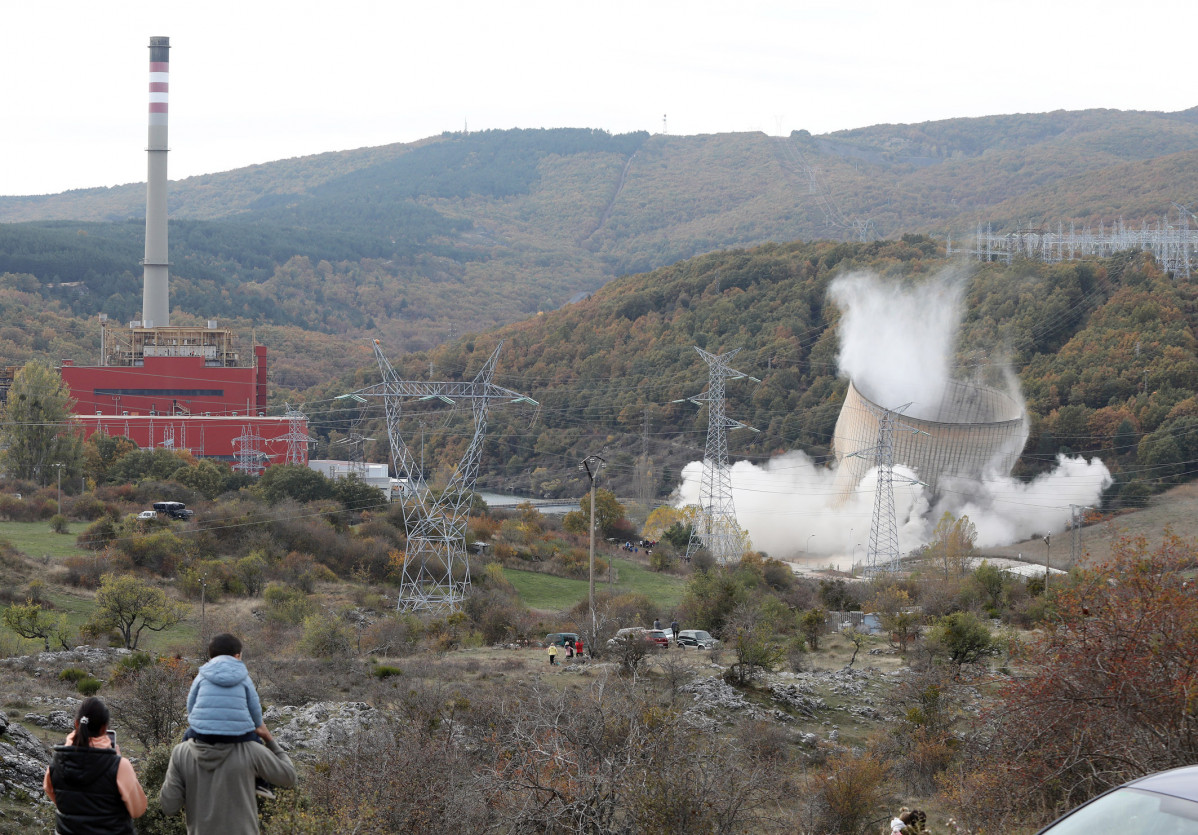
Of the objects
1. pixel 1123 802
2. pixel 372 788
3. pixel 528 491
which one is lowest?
pixel 528 491

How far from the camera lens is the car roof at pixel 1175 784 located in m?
4.83

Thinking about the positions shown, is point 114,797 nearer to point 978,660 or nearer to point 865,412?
point 978,660

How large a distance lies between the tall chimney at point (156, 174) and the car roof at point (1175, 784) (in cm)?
9336

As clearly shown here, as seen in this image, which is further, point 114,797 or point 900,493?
point 900,493

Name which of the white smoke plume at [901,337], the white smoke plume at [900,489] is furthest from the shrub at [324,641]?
the white smoke plume at [901,337]

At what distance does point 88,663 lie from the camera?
2247 centimetres

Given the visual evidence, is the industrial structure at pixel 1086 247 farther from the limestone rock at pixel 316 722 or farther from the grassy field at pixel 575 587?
the limestone rock at pixel 316 722

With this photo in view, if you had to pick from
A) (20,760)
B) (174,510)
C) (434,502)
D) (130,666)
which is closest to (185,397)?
(174,510)

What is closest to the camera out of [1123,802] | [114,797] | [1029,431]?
[1123,802]

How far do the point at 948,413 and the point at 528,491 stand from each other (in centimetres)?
3645

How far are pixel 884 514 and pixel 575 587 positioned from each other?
25.9 metres

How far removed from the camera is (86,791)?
19.2 ft

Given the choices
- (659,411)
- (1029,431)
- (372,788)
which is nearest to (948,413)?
(1029,431)

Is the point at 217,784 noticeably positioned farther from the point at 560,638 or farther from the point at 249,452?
the point at 249,452
